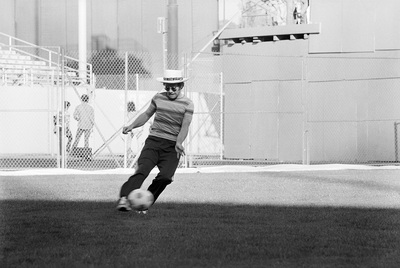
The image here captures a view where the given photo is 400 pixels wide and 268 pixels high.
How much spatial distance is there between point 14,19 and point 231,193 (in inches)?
1146

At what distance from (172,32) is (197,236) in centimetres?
2368

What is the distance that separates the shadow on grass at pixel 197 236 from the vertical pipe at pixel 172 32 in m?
19.2

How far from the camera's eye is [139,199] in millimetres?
9984

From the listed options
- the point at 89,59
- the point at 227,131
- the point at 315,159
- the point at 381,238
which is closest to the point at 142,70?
the point at 89,59

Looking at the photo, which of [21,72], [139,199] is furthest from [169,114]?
[21,72]

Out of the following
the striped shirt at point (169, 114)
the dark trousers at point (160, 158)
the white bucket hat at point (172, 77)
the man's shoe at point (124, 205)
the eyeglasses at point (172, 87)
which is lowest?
the man's shoe at point (124, 205)

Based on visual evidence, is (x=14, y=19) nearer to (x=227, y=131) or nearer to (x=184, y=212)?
(x=227, y=131)

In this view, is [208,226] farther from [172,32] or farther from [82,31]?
[82,31]

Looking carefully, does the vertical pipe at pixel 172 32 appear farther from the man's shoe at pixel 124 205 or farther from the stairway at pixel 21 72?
the man's shoe at pixel 124 205

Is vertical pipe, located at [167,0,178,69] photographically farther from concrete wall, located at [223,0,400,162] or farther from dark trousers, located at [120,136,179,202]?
dark trousers, located at [120,136,179,202]

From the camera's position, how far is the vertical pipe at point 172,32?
30.6 meters

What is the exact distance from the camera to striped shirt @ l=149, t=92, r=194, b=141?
34.8 ft

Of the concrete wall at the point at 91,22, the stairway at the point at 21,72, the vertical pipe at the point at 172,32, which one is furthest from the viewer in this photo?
the concrete wall at the point at 91,22

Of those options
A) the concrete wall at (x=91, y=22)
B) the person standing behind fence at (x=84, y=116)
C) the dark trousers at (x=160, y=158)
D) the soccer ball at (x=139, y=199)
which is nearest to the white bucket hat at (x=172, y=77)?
the dark trousers at (x=160, y=158)
